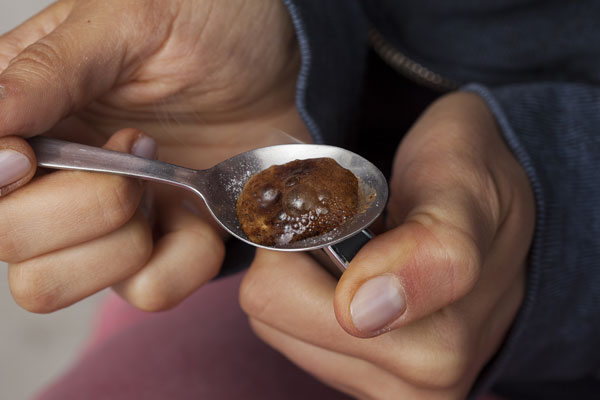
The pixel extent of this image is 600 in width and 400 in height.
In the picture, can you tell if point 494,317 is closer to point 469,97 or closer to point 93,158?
point 469,97

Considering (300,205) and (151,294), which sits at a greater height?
(300,205)

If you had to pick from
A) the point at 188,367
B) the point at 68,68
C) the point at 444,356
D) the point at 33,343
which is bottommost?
the point at 33,343

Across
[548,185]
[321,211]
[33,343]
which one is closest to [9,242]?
[321,211]

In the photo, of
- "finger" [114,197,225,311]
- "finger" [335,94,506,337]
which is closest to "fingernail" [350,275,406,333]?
"finger" [335,94,506,337]

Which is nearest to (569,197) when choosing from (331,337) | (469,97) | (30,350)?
(469,97)

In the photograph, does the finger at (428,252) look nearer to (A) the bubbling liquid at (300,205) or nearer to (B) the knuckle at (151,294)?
(A) the bubbling liquid at (300,205)

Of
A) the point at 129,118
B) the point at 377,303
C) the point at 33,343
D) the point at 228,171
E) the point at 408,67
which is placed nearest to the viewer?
the point at 377,303

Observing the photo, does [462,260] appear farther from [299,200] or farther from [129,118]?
[129,118]

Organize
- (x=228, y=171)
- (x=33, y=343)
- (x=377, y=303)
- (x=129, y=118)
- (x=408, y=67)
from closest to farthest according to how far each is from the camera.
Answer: (x=377, y=303), (x=228, y=171), (x=129, y=118), (x=408, y=67), (x=33, y=343)
